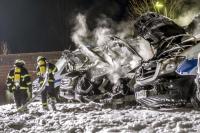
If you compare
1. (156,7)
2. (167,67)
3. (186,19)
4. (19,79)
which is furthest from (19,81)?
(156,7)

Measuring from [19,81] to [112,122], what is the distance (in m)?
4.46

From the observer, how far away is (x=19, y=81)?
11.2 meters

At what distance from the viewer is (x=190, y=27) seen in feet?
32.6

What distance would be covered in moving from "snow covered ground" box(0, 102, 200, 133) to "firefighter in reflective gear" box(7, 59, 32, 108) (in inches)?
60.0

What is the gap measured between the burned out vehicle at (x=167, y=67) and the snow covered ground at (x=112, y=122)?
0.35 metres

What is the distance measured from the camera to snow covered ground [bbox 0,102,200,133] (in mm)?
6629

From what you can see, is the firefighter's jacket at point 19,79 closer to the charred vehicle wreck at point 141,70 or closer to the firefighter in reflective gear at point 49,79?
the firefighter in reflective gear at point 49,79

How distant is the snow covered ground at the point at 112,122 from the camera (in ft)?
21.7

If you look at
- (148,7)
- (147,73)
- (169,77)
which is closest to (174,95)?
(169,77)

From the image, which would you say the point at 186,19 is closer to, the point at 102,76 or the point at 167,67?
the point at 102,76

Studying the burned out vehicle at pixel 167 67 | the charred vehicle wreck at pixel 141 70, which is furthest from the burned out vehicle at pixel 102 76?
the burned out vehicle at pixel 167 67

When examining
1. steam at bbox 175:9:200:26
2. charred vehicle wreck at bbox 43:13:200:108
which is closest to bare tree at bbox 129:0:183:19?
steam at bbox 175:9:200:26

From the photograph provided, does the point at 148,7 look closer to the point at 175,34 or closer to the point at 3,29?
the point at 3,29

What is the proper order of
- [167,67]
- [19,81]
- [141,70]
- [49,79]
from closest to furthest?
[167,67] < [141,70] < [49,79] < [19,81]
